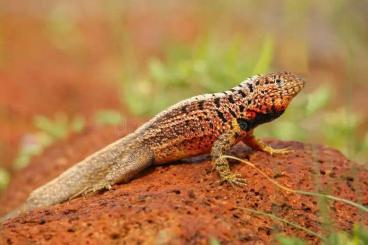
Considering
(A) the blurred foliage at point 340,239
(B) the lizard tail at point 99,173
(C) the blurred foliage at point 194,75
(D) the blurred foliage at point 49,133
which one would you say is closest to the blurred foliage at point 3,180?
(D) the blurred foliage at point 49,133

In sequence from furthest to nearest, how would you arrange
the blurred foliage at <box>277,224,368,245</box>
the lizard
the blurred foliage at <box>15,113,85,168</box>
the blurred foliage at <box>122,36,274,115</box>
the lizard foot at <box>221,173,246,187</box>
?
the blurred foliage at <box>15,113,85,168</box> → the blurred foliage at <box>122,36,274,115</box> → the lizard → the lizard foot at <box>221,173,246,187</box> → the blurred foliage at <box>277,224,368,245</box>

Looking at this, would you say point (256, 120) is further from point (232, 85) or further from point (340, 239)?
point (232, 85)

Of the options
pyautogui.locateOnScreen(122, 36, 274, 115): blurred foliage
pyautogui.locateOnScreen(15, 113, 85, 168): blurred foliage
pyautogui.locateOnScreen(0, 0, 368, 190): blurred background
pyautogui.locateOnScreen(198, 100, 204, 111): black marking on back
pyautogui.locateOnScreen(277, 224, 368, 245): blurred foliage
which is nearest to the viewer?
pyautogui.locateOnScreen(277, 224, 368, 245): blurred foliage

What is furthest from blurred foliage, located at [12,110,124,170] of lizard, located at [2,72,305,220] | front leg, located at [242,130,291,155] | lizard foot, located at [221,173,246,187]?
lizard foot, located at [221,173,246,187]

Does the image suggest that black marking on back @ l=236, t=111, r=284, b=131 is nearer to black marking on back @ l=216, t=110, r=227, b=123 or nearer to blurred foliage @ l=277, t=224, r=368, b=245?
black marking on back @ l=216, t=110, r=227, b=123

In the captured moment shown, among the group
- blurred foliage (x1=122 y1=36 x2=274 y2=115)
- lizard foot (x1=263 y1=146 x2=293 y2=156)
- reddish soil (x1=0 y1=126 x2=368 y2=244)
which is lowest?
reddish soil (x1=0 y1=126 x2=368 y2=244)

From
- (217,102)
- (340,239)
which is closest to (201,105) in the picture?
(217,102)

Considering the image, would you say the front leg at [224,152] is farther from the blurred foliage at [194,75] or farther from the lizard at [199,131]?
the blurred foliage at [194,75]
